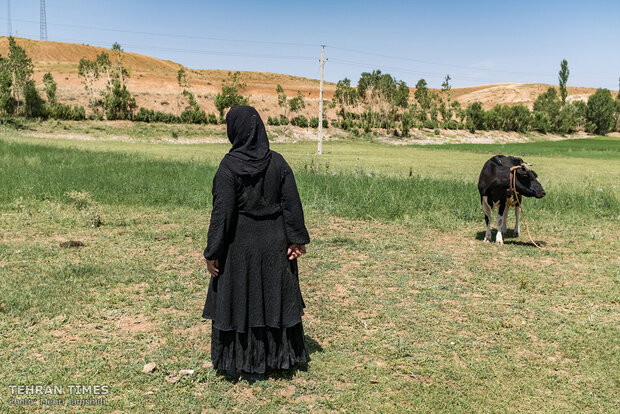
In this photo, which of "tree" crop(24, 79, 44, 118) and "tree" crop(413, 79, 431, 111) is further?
"tree" crop(413, 79, 431, 111)

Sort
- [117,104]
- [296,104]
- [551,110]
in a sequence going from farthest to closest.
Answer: [551,110] < [296,104] < [117,104]

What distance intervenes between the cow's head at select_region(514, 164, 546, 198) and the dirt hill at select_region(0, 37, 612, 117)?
2167 inches

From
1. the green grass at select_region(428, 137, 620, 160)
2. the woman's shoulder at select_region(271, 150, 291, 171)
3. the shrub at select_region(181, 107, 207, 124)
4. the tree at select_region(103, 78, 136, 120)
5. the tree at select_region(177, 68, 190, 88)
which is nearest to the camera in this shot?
the woman's shoulder at select_region(271, 150, 291, 171)

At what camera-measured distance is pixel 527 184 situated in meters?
8.65

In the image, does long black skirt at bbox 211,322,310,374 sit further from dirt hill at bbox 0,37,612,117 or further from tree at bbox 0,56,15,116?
dirt hill at bbox 0,37,612,117

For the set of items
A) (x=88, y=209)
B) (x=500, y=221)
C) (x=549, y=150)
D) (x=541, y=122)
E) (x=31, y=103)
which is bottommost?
(x=88, y=209)

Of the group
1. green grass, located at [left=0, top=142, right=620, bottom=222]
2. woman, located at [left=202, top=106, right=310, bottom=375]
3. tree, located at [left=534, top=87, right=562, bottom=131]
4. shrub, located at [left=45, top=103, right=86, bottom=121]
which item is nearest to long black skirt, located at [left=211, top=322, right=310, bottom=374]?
woman, located at [left=202, top=106, right=310, bottom=375]

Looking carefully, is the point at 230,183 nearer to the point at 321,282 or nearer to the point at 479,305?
the point at 321,282

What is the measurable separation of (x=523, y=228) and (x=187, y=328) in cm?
799

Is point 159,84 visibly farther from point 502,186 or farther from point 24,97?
point 502,186

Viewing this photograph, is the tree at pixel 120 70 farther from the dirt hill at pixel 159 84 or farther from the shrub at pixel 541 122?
the shrub at pixel 541 122

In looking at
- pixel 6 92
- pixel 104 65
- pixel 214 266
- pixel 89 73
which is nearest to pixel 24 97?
pixel 6 92

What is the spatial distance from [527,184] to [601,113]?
89086 millimetres

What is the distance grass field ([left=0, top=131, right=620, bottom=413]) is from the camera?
3.96m
